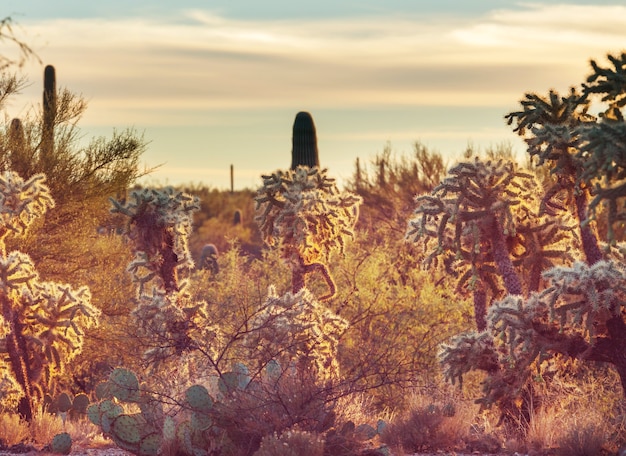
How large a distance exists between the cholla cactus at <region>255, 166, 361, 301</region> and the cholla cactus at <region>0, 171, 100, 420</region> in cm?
283

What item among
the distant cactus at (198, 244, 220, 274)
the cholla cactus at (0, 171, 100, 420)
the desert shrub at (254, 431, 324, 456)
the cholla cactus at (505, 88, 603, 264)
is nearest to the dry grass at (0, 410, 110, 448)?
the cholla cactus at (0, 171, 100, 420)

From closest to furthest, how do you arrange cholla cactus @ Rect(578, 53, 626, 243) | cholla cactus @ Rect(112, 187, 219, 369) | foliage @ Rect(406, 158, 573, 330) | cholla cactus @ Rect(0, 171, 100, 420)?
cholla cactus @ Rect(578, 53, 626, 243)
foliage @ Rect(406, 158, 573, 330)
cholla cactus @ Rect(112, 187, 219, 369)
cholla cactus @ Rect(0, 171, 100, 420)

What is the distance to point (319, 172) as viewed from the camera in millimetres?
14672

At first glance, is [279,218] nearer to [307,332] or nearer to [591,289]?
[307,332]

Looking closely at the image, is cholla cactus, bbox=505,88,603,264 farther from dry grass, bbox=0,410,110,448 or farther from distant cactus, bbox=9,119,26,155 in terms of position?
distant cactus, bbox=9,119,26,155

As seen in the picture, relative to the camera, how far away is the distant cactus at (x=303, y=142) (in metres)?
23.5

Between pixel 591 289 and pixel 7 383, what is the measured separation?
791 cm

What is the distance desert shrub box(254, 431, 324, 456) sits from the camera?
9977 mm

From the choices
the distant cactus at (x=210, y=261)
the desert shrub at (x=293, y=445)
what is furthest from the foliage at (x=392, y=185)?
the desert shrub at (x=293, y=445)

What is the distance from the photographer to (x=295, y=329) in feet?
42.2

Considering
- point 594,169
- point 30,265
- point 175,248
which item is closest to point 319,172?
point 175,248

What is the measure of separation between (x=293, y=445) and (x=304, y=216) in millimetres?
4499

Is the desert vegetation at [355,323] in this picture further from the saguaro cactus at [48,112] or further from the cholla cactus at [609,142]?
the saguaro cactus at [48,112]

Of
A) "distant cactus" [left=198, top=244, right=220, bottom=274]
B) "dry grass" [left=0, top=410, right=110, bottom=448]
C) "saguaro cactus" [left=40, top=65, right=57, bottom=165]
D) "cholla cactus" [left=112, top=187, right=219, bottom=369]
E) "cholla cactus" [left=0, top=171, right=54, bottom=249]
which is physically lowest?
"dry grass" [left=0, top=410, right=110, bottom=448]
